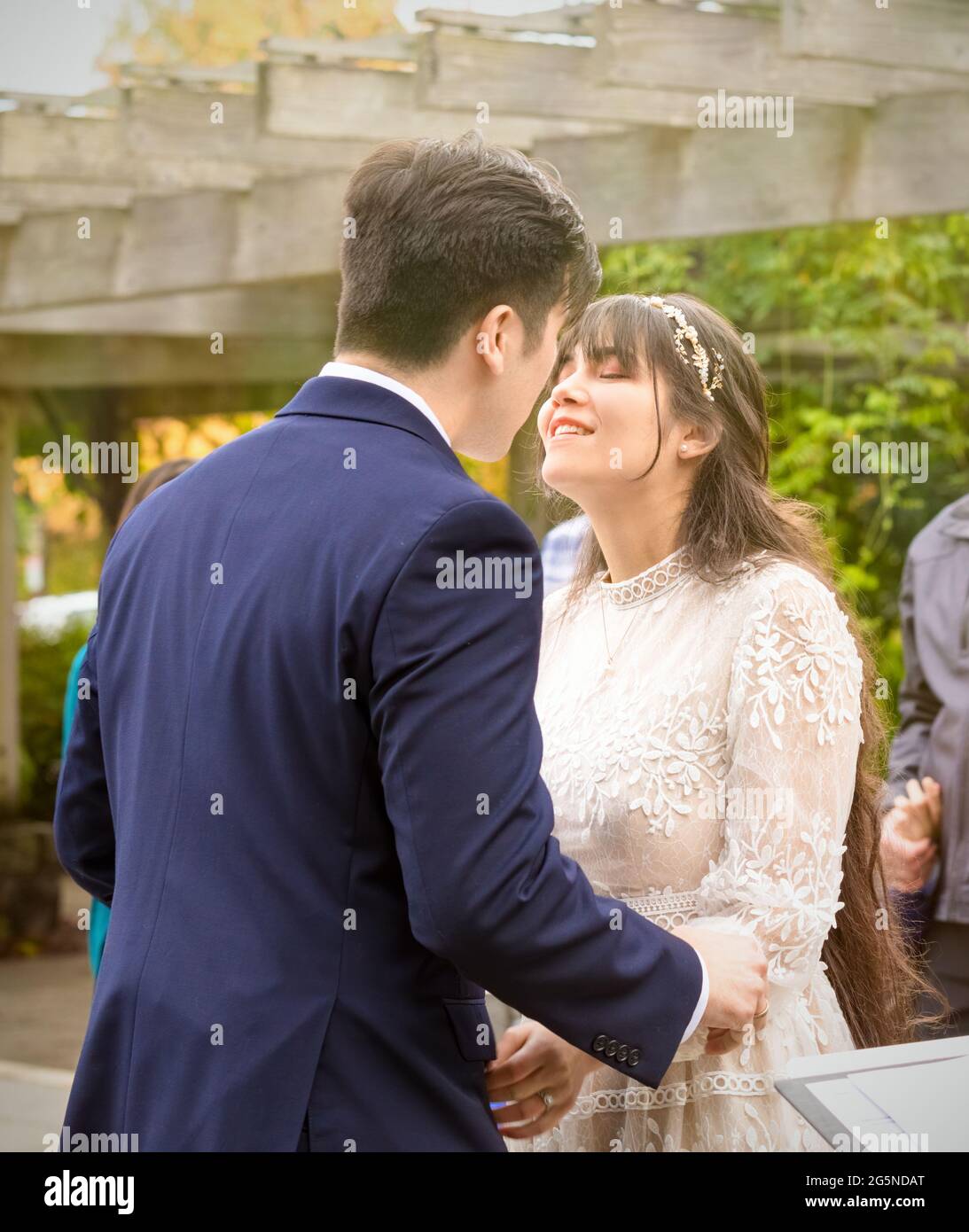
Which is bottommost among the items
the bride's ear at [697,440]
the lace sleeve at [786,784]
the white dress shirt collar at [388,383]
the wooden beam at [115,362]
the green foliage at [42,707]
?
the green foliage at [42,707]

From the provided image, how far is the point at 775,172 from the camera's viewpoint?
4383 millimetres

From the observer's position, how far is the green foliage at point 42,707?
29.5 feet

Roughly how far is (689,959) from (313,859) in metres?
0.45

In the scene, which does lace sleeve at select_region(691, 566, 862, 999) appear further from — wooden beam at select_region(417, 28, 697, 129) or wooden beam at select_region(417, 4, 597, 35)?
wooden beam at select_region(417, 4, 597, 35)

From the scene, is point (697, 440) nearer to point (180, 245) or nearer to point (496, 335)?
point (496, 335)

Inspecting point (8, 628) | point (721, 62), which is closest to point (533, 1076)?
point (721, 62)

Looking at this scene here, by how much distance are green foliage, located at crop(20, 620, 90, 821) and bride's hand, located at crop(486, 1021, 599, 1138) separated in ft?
24.1

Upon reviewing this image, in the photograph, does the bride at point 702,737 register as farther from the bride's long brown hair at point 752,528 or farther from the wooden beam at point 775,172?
the wooden beam at point 775,172

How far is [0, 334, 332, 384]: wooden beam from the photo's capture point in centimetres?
807

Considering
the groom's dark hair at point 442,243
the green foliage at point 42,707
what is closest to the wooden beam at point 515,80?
the groom's dark hair at point 442,243

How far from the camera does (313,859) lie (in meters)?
1.50

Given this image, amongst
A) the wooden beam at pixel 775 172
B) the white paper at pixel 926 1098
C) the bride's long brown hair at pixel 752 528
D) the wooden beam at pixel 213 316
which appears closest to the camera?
the white paper at pixel 926 1098

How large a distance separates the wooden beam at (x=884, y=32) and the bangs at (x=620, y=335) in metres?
1.76

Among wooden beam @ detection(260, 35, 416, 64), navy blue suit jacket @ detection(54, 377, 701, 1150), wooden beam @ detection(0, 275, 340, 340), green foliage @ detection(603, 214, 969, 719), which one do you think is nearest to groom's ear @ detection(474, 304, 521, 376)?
navy blue suit jacket @ detection(54, 377, 701, 1150)
